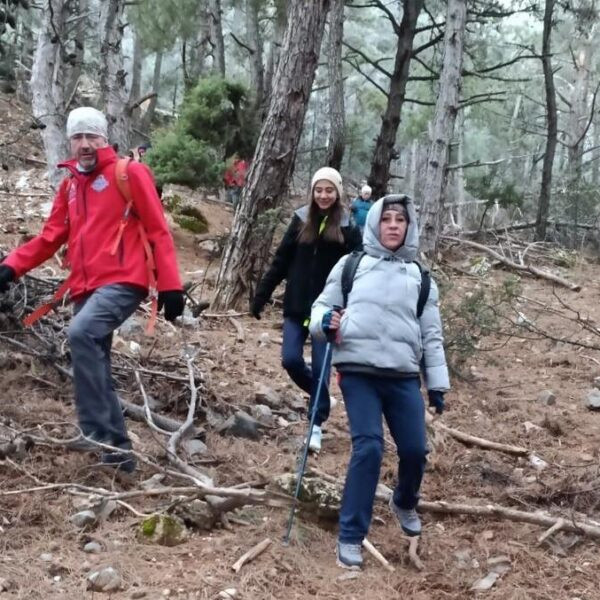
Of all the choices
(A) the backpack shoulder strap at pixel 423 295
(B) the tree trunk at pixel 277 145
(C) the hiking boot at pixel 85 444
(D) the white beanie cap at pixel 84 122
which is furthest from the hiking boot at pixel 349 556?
(B) the tree trunk at pixel 277 145

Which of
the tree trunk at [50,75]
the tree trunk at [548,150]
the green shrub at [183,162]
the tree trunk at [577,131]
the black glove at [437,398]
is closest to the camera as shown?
the black glove at [437,398]

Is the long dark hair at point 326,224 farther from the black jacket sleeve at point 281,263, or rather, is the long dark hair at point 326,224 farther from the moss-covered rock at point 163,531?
the moss-covered rock at point 163,531

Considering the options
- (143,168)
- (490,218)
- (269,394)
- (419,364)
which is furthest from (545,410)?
(490,218)

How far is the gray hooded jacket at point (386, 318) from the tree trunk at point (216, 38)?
1614cm

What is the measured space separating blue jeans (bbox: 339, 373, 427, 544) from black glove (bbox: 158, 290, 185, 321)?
40.4 inches

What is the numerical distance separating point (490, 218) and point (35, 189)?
1303 cm

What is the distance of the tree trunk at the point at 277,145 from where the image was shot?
28.8 feet

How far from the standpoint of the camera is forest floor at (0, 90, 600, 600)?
11.6 ft

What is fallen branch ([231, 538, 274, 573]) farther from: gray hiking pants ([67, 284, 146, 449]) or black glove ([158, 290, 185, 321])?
black glove ([158, 290, 185, 321])

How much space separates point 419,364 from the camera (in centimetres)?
395

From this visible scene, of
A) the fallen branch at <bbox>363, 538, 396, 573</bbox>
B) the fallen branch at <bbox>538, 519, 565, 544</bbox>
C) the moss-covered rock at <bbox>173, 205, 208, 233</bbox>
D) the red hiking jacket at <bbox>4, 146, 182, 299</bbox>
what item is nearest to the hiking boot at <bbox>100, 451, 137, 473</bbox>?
the red hiking jacket at <bbox>4, 146, 182, 299</bbox>

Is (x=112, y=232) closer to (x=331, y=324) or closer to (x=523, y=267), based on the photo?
(x=331, y=324)

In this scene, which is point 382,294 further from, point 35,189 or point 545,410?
point 35,189

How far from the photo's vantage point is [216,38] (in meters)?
19.6
